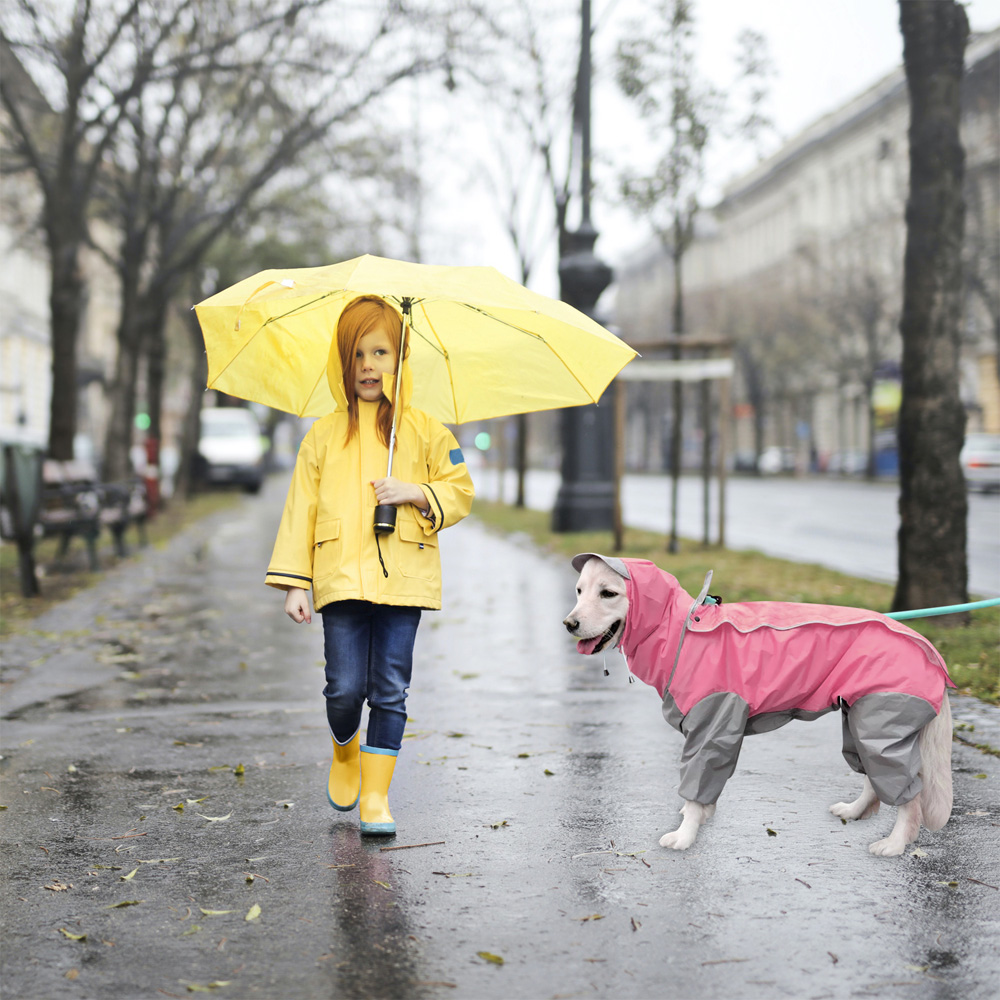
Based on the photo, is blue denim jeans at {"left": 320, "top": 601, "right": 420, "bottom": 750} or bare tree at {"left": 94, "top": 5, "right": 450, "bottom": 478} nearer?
blue denim jeans at {"left": 320, "top": 601, "right": 420, "bottom": 750}

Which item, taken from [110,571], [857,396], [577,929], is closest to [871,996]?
[577,929]

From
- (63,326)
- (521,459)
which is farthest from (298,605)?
(521,459)

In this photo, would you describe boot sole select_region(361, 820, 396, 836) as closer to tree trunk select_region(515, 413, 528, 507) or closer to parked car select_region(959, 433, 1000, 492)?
tree trunk select_region(515, 413, 528, 507)

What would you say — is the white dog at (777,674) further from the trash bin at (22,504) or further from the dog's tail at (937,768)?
the trash bin at (22,504)

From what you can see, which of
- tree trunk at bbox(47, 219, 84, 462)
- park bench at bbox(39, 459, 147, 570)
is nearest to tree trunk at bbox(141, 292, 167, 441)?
tree trunk at bbox(47, 219, 84, 462)

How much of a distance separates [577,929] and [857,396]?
47.8 meters

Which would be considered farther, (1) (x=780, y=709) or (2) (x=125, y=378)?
(2) (x=125, y=378)

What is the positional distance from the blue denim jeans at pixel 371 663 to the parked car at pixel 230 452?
3096 cm

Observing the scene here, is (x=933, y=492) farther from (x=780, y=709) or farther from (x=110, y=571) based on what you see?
(x=110, y=571)

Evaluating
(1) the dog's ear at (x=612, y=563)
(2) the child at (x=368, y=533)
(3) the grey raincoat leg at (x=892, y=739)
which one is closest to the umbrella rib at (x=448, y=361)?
(2) the child at (x=368, y=533)

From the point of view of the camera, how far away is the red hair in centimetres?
435

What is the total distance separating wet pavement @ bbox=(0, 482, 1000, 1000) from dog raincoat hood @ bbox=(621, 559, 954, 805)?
0.34 metres

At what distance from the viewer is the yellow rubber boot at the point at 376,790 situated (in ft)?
14.2

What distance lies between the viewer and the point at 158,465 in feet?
74.3
